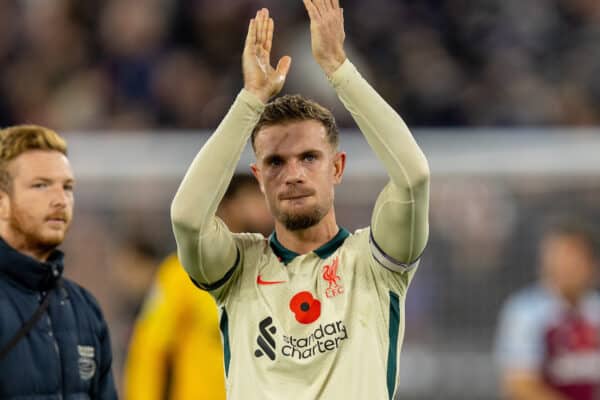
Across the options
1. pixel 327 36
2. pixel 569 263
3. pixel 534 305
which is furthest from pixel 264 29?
pixel 534 305

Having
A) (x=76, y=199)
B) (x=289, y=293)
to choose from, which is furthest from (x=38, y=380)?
(x=76, y=199)

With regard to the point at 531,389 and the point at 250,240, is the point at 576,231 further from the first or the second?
the point at 250,240

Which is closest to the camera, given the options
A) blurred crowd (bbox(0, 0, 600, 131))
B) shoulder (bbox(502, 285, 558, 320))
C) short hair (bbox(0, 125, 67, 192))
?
short hair (bbox(0, 125, 67, 192))

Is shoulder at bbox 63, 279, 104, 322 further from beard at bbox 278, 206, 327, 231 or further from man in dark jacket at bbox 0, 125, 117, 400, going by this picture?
beard at bbox 278, 206, 327, 231

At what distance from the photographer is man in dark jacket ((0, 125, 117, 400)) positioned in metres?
4.93

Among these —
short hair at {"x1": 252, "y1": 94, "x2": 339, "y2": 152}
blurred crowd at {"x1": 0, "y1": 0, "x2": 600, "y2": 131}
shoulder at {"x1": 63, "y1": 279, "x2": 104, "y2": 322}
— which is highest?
blurred crowd at {"x1": 0, "y1": 0, "x2": 600, "y2": 131}

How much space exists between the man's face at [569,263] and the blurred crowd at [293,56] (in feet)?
7.71

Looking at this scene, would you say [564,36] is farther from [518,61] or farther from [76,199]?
[76,199]

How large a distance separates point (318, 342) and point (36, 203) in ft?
4.51

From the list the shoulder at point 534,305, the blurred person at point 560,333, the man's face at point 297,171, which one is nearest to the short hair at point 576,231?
the blurred person at point 560,333

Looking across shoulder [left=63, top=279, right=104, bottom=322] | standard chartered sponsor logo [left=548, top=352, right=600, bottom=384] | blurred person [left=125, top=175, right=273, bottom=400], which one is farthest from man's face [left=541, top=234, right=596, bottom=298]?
shoulder [left=63, top=279, right=104, bottom=322]

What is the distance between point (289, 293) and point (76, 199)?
4.95 metres

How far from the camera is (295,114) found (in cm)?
453

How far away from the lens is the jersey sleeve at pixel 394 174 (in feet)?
14.1
